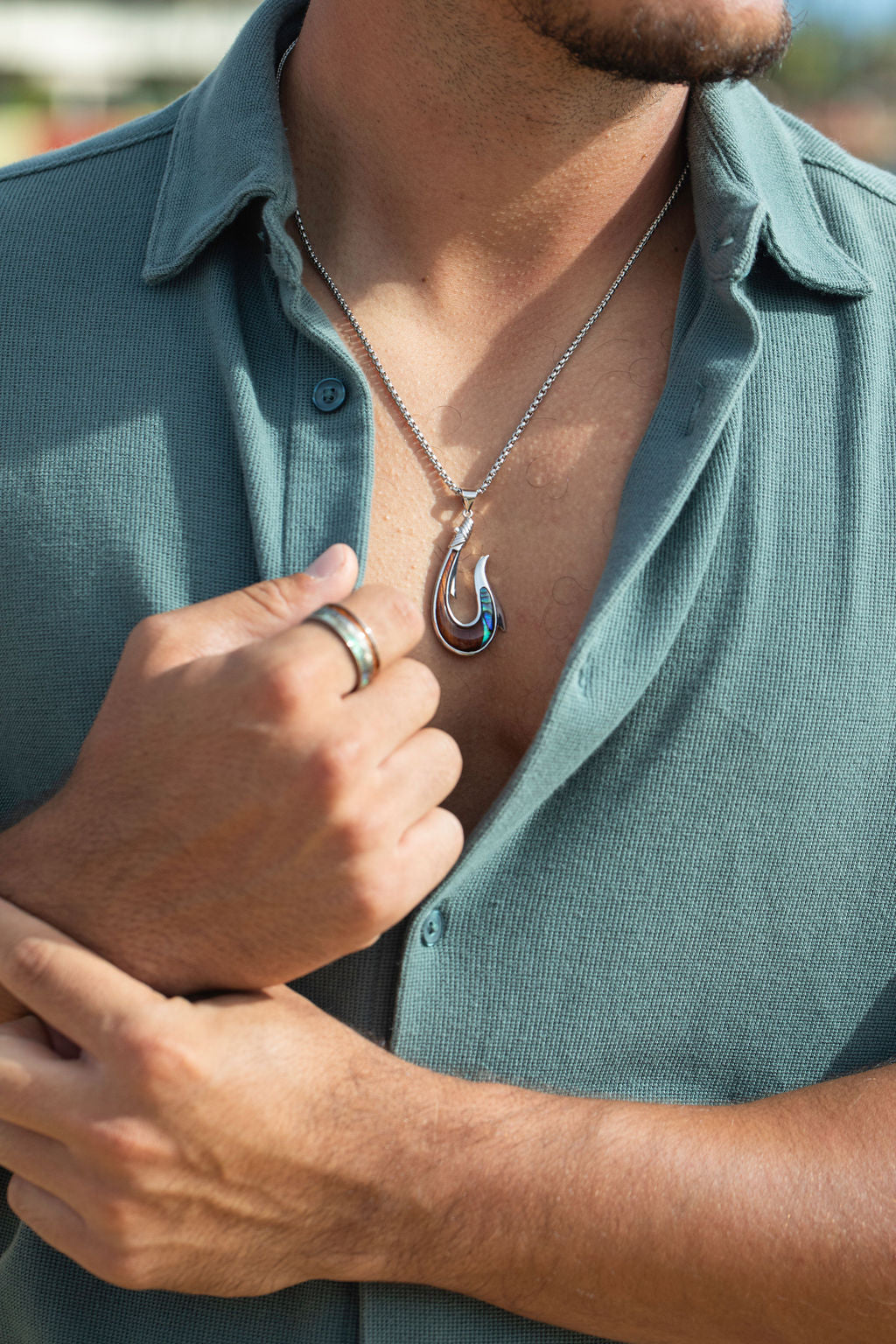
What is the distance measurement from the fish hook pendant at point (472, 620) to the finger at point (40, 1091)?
0.68 meters

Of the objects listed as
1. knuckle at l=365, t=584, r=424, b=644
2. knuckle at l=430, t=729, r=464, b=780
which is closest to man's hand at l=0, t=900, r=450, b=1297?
knuckle at l=430, t=729, r=464, b=780

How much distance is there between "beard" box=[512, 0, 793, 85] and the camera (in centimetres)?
144

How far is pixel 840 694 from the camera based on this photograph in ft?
4.76

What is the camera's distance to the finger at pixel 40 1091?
4.03ft

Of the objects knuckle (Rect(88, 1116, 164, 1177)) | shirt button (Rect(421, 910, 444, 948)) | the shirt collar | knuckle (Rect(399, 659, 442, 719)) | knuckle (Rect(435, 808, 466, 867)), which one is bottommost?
knuckle (Rect(88, 1116, 164, 1177))

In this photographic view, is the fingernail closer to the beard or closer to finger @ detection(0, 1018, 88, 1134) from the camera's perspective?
finger @ detection(0, 1018, 88, 1134)

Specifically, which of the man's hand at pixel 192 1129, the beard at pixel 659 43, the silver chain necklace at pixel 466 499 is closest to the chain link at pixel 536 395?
the silver chain necklace at pixel 466 499

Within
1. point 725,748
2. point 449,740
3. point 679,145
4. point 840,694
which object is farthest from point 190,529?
point 679,145

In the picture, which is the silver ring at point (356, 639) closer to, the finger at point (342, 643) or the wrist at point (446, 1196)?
the finger at point (342, 643)

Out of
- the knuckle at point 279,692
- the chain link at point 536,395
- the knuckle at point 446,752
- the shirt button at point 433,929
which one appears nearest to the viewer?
the knuckle at point 279,692

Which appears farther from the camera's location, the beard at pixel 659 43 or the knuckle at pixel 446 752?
the beard at pixel 659 43

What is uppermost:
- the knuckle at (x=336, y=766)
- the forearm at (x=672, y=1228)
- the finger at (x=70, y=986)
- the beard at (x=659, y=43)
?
the beard at (x=659, y=43)

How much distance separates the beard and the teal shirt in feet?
0.58

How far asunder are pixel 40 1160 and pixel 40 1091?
3.9 inches
